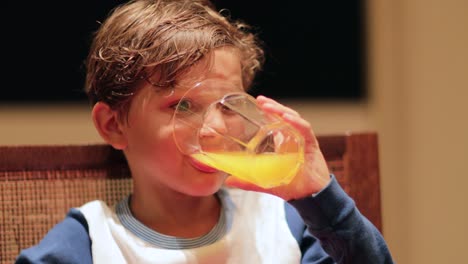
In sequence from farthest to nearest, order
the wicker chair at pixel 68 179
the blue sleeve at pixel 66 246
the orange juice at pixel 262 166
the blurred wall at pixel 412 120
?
the blurred wall at pixel 412 120, the wicker chair at pixel 68 179, the blue sleeve at pixel 66 246, the orange juice at pixel 262 166

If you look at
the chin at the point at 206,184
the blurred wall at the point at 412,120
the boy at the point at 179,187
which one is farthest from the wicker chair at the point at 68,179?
the blurred wall at the point at 412,120

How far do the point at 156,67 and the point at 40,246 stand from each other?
12.0 inches

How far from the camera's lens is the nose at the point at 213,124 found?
0.78 m

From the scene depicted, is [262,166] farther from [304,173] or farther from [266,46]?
[266,46]

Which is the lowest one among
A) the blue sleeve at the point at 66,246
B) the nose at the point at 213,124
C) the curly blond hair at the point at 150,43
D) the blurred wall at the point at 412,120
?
the blurred wall at the point at 412,120

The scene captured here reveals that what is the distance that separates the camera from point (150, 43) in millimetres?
876

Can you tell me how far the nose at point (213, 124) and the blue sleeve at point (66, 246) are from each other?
0.26 m

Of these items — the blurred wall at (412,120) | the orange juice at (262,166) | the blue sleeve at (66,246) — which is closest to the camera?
the orange juice at (262,166)

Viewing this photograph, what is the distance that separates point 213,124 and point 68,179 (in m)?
0.35

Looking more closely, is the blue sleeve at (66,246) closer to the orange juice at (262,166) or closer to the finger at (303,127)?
the orange juice at (262,166)


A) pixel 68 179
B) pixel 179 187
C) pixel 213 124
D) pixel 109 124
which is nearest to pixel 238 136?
pixel 213 124

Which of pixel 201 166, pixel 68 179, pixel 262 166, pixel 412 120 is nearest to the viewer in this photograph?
pixel 262 166

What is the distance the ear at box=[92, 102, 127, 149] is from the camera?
944 mm

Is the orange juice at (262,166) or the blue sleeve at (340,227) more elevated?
A: the orange juice at (262,166)
